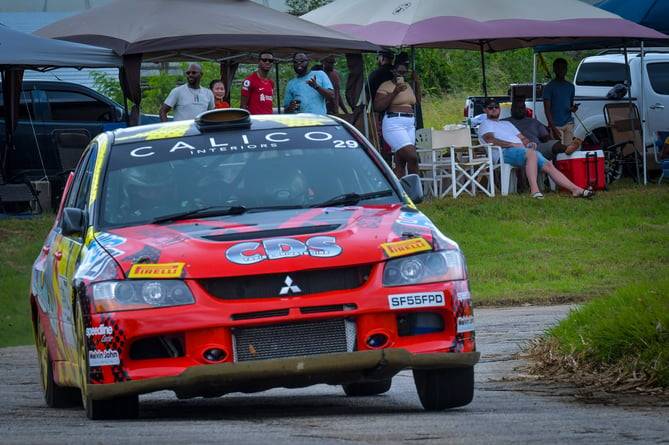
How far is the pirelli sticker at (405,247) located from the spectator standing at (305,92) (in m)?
12.7

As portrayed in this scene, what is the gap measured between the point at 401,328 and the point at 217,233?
101 cm

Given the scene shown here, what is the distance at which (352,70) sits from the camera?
20641 millimetres

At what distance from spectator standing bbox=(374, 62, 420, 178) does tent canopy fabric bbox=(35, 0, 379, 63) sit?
66cm

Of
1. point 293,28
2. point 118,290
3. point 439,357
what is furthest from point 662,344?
point 293,28

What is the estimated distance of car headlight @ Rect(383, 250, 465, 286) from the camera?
655cm

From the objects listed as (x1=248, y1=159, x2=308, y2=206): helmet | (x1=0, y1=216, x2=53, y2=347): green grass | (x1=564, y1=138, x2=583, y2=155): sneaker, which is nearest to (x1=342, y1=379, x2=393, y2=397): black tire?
(x1=248, y1=159, x2=308, y2=206): helmet

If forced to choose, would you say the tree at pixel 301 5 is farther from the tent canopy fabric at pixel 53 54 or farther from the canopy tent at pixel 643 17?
the tent canopy fabric at pixel 53 54

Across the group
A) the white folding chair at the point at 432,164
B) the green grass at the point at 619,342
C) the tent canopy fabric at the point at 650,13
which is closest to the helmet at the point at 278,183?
the green grass at the point at 619,342

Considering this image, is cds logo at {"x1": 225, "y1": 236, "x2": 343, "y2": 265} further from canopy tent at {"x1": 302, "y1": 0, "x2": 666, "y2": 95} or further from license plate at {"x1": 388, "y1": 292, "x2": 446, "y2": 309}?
canopy tent at {"x1": 302, "y1": 0, "x2": 666, "y2": 95}

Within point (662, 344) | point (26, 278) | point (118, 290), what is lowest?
point (26, 278)

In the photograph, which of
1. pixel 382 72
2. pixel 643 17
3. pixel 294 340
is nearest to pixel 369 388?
pixel 294 340

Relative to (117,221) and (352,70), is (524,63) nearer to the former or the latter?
(352,70)

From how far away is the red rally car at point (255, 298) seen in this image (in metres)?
6.39

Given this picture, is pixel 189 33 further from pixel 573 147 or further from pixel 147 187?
pixel 147 187
